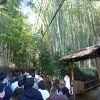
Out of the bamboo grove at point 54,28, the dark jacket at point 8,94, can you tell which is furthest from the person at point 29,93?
the bamboo grove at point 54,28

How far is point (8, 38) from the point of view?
91.0 feet

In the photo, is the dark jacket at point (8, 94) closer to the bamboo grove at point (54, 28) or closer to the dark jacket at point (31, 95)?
the dark jacket at point (31, 95)

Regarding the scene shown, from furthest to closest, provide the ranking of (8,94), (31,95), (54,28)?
(54,28)
(8,94)
(31,95)

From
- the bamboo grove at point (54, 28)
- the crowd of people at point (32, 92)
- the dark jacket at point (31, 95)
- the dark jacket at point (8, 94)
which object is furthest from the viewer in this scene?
the bamboo grove at point (54, 28)

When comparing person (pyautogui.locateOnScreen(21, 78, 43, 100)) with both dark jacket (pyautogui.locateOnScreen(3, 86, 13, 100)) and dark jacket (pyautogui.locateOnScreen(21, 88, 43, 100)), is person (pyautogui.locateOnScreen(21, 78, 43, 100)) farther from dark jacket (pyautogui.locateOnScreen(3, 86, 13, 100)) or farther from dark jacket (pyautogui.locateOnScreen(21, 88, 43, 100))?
dark jacket (pyautogui.locateOnScreen(3, 86, 13, 100))

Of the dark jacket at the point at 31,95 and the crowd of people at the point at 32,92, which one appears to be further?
the dark jacket at the point at 31,95

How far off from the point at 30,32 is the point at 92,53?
22.7 metres

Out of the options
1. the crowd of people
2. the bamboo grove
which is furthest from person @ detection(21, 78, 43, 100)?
the bamboo grove

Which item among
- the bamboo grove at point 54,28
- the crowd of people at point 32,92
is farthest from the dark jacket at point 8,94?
the bamboo grove at point 54,28

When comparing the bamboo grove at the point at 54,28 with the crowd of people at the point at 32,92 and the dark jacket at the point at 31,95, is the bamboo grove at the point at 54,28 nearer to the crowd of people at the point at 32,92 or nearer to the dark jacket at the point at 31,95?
the crowd of people at the point at 32,92

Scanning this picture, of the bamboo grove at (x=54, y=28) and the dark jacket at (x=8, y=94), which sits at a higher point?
the bamboo grove at (x=54, y=28)

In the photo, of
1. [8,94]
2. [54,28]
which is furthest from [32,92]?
[54,28]

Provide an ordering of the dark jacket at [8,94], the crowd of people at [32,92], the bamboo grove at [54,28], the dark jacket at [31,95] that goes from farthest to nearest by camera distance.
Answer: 1. the bamboo grove at [54,28]
2. the dark jacket at [8,94]
3. the dark jacket at [31,95]
4. the crowd of people at [32,92]

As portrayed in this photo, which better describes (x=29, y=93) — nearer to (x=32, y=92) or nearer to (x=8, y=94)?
(x=32, y=92)
